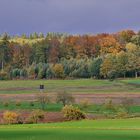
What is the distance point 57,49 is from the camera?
19038 centimetres

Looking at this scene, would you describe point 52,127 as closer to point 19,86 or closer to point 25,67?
point 19,86

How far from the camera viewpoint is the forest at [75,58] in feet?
519

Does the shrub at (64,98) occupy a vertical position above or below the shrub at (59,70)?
below

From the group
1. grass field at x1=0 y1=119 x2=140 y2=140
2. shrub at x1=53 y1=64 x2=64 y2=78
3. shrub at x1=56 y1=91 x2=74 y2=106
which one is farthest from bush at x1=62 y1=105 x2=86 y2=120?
shrub at x1=53 y1=64 x2=64 y2=78

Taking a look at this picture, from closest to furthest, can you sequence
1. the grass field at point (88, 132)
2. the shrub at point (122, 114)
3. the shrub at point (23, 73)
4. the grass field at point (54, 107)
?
the grass field at point (88, 132)
the shrub at point (122, 114)
the grass field at point (54, 107)
the shrub at point (23, 73)

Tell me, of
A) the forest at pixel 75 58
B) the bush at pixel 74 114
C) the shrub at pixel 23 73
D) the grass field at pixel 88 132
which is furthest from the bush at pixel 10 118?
the shrub at pixel 23 73

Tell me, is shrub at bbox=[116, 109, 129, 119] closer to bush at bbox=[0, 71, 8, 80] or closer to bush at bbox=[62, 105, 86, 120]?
bush at bbox=[62, 105, 86, 120]

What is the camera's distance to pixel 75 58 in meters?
182

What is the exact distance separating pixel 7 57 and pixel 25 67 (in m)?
20.2

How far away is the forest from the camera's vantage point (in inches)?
6230

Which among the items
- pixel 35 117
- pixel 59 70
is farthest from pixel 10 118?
pixel 59 70

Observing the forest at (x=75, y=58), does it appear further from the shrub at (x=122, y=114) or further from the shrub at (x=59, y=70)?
the shrub at (x=122, y=114)

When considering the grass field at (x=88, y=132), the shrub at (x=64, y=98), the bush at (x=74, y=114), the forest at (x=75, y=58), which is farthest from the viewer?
the forest at (x=75, y=58)

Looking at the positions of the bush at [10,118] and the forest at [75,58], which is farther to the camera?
the forest at [75,58]
